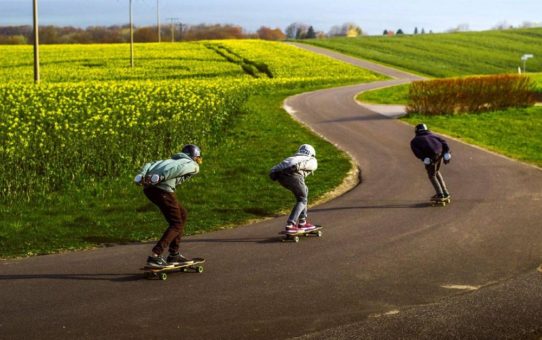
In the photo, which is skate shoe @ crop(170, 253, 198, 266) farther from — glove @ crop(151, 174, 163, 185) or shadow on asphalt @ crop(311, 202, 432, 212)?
shadow on asphalt @ crop(311, 202, 432, 212)

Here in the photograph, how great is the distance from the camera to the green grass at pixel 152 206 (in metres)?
13.7

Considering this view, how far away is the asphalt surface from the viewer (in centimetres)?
834

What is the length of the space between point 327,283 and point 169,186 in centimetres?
271

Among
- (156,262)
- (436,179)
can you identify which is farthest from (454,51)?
(156,262)

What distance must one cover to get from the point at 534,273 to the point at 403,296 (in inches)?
95.7

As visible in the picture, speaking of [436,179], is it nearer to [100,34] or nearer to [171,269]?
[171,269]

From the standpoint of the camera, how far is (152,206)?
54.9 ft

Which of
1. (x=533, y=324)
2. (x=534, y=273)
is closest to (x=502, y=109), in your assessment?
(x=534, y=273)

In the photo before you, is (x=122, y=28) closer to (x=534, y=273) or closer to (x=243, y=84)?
(x=243, y=84)

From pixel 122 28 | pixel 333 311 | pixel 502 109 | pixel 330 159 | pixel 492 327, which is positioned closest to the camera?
pixel 492 327

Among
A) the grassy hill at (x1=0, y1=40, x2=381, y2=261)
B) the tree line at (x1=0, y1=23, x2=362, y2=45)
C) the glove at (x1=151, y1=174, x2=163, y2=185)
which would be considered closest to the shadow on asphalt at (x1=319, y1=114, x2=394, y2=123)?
the grassy hill at (x1=0, y1=40, x2=381, y2=261)

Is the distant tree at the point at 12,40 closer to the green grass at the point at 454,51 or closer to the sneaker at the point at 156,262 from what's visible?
the green grass at the point at 454,51

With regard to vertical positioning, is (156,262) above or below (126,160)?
above

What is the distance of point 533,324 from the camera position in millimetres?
8336
